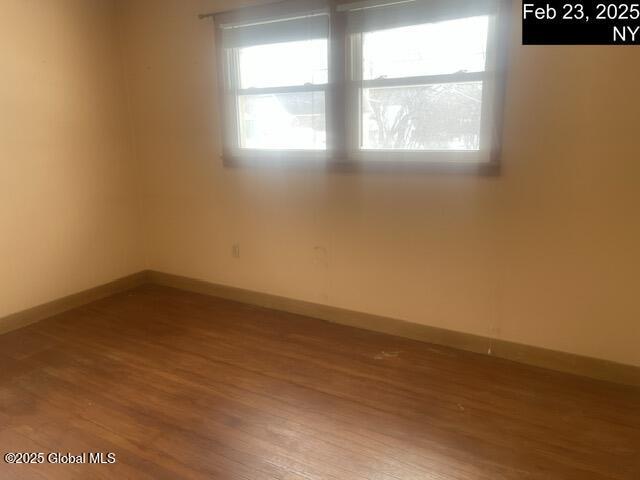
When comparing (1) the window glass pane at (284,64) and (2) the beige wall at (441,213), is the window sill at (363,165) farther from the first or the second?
(1) the window glass pane at (284,64)

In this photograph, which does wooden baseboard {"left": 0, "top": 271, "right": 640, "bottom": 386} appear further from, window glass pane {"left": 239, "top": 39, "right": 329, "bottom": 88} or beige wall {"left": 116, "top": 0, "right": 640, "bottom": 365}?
window glass pane {"left": 239, "top": 39, "right": 329, "bottom": 88}

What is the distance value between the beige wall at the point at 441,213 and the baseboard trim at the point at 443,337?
5 cm

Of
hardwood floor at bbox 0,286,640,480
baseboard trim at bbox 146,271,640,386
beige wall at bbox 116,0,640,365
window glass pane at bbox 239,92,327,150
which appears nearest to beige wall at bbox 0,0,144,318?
beige wall at bbox 116,0,640,365

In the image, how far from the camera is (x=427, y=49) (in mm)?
2641

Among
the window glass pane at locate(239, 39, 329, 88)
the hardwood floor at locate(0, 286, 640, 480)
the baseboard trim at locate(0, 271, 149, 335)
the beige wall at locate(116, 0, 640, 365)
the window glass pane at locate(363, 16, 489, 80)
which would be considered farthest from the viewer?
the baseboard trim at locate(0, 271, 149, 335)

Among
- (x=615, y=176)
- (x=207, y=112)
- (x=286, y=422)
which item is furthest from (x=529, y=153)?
(x=207, y=112)

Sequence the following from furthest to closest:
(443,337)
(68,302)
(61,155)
A: (68,302) → (61,155) → (443,337)

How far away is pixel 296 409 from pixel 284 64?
7.18 ft

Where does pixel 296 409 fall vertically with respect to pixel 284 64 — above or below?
below

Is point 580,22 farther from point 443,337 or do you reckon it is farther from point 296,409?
point 296,409

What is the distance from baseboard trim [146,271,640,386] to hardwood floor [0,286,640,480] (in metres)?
0.07

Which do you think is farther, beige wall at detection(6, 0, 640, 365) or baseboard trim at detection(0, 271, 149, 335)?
baseboard trim at detection(0, 271, 149, 335)

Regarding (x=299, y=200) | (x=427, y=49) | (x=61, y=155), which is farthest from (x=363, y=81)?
(x=61, y=155)

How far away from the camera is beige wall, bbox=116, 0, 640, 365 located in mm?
2355
